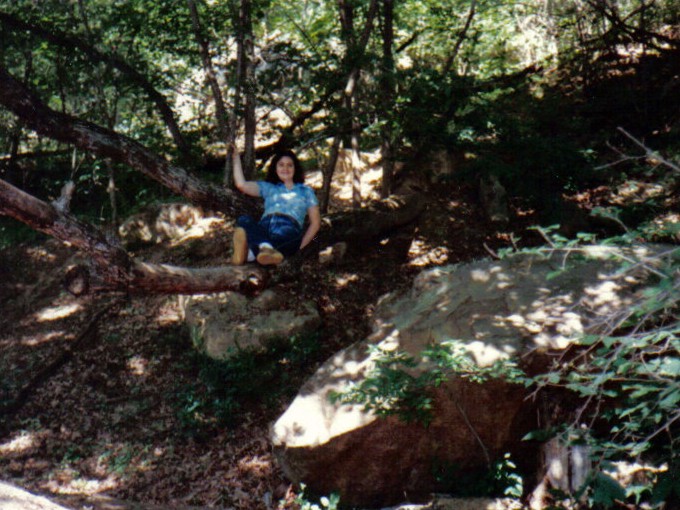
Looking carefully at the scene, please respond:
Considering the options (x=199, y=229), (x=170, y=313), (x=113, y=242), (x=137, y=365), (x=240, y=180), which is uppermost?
(x=240, y=180)

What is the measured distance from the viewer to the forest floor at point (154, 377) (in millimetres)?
6008

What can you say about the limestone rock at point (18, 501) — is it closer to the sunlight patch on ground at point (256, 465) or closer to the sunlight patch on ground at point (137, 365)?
the sunlight patch on ground at point (256, 465)

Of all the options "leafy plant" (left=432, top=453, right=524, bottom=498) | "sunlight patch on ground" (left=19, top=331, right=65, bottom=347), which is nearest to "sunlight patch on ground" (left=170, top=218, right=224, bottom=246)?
"sunlight patch on ground" (left=19, top=331, right=65, bottom=347)

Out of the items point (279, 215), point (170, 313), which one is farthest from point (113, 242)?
point (170, 313)

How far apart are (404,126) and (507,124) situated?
1.31m

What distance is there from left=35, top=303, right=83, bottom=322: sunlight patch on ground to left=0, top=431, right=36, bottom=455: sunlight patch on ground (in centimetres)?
225

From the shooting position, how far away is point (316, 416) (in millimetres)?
5320

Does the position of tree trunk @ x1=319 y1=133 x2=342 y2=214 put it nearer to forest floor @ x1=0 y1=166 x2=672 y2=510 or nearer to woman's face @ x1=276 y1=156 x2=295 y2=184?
forest floor @ x1=0 y1=166 x2=672 y2=510

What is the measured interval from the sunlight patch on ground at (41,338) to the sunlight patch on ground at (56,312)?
36 centimetres

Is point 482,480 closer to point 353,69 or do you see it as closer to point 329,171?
point 329,171

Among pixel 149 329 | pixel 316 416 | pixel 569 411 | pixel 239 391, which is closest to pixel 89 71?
pixel 149 329

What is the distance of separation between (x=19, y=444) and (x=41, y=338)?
1.98 m

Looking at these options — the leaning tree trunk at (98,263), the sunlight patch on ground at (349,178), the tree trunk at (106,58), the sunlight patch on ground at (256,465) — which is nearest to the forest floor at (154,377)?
the sunlight patch on ground at (256,465)

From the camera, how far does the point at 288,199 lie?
21.5 feet
